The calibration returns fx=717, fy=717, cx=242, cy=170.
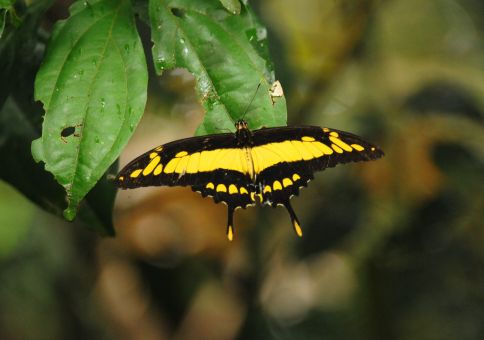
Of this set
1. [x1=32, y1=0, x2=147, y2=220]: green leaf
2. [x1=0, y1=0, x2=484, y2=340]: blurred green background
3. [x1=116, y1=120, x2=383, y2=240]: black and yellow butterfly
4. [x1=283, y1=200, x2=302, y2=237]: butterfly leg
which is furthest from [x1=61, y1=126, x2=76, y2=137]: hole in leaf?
[x1=0, y1=0, x2=484, y2=340]: blurred green background

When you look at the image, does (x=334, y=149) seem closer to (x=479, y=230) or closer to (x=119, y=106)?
(x=119, y=106)

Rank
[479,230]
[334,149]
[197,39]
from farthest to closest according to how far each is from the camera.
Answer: [479,230] → [334,149] → [197,39]

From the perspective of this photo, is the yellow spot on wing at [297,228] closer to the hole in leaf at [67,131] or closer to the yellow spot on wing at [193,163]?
the yellow spot on wing at [193,163]

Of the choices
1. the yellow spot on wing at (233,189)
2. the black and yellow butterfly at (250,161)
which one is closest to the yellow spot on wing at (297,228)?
the black and yellow butterfly at (250,161)

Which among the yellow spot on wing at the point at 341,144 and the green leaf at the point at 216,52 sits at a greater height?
the green leaf at the point at 216,52

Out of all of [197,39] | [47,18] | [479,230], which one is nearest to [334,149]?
[197,39]

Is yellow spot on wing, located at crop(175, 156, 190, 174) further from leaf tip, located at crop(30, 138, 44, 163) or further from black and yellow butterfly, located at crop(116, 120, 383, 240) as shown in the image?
leaf tip, located at crop(30, 138, 44, 163)
